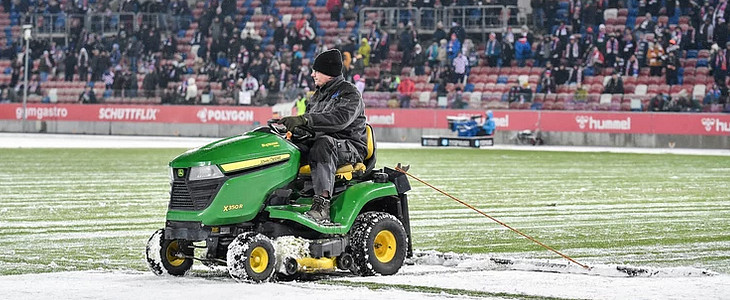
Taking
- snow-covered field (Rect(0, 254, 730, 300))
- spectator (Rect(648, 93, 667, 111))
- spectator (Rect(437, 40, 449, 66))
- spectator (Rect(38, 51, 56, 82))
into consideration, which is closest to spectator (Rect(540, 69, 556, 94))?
spectator (Rect(648, 93, 667, 111))

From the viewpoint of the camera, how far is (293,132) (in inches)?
356

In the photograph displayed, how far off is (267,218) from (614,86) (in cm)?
3025

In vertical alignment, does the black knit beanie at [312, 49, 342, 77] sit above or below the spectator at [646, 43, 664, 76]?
above

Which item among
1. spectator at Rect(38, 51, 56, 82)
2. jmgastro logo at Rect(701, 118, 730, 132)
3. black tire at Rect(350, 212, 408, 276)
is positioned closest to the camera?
black tire at Rect(350, 212, 408, 276)

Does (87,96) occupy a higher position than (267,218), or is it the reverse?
(267,218)

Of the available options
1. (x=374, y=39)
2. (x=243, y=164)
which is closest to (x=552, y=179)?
(x=243, y=164)

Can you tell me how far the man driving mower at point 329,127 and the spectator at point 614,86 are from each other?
96.7ft

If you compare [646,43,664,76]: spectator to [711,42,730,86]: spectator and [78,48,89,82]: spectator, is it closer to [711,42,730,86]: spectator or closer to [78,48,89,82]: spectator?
[711,42,730,86]: spectator

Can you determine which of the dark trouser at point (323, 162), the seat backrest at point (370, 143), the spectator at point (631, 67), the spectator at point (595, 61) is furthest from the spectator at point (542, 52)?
the dark trouser at point (323, 162)

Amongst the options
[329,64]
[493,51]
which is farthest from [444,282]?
[493,51]

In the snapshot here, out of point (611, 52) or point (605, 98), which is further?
point (611, 52)

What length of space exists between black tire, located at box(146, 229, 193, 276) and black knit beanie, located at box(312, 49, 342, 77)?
5.18ft

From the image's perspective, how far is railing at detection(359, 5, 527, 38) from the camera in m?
42.3

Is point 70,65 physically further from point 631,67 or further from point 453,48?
point 631,67
